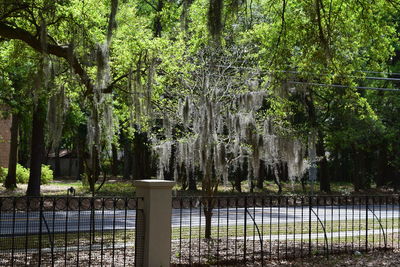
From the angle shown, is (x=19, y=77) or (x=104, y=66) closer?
(x=104, y=66)

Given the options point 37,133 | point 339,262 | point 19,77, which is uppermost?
point 19,77

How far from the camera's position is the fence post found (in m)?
8.59

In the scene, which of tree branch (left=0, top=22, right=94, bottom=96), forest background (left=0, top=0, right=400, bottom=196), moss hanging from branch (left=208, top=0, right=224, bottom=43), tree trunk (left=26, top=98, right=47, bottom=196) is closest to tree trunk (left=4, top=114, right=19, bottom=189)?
tree trunk (left=26, top=98, right=47, bottom=196)

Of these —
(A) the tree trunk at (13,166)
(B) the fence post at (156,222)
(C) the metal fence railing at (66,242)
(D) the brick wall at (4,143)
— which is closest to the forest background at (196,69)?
(C) the metal fence railing at (66,242)

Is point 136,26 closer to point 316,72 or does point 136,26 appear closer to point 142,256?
point 316,72

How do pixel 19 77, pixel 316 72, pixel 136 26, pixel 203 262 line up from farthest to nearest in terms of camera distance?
pixel 19 77 < pixel 136 26 < pixel 316 72 < pixel 203 262

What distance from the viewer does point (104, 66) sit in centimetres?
1243

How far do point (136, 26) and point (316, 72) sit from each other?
22.4 feet

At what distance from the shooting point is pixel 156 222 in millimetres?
8641

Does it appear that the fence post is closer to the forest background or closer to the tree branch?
the forest background

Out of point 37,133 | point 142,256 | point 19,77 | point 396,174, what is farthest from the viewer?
point 396,174

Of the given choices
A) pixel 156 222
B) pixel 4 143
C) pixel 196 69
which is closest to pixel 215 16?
pixel 156 222

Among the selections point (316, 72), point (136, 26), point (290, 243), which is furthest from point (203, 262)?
point (136, 26)

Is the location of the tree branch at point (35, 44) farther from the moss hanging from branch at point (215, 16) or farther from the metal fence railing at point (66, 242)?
the moss hanging from branch at point (215, 16)
